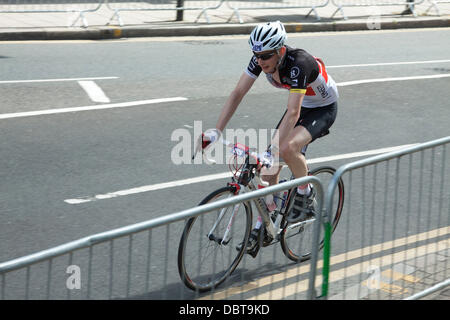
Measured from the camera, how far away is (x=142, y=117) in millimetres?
9531

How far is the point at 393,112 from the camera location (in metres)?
10.3

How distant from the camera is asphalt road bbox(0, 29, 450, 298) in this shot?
6691mm

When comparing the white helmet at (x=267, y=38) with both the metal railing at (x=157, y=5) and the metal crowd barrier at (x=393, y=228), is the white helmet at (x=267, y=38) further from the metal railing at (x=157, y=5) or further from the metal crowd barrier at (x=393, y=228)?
the metal railing at (x=157, y=5)

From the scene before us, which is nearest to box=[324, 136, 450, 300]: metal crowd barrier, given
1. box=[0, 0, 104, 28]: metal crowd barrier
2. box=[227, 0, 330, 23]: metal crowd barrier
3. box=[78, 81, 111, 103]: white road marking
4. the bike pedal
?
the bike pedal

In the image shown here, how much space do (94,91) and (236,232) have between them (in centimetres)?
628

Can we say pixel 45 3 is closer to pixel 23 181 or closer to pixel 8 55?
pixel 8 55

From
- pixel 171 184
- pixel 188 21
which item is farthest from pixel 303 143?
pixel 188 21

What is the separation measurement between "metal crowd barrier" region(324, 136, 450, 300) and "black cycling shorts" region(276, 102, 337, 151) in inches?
32.0

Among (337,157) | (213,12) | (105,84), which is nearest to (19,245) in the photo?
(337,157)

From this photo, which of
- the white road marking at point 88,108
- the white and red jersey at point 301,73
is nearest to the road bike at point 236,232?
the white and red jersey at point 301,73

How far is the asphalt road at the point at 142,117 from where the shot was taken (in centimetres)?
669

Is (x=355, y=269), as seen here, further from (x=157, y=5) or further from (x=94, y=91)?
(x=157, y=5)

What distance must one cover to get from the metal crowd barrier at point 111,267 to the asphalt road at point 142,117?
14 cm

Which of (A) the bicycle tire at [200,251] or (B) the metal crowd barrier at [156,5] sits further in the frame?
(B) the metal crowd barrier at [156,5]
